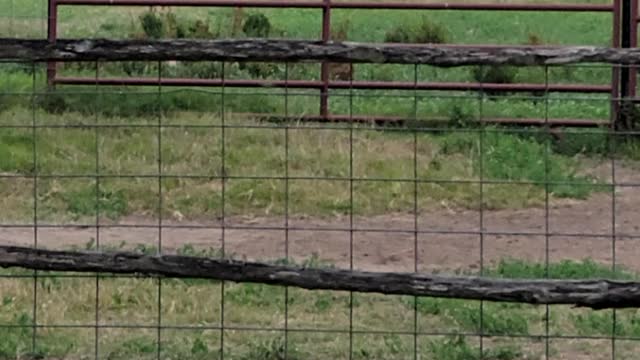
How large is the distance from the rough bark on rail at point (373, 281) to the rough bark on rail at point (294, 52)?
68 cm

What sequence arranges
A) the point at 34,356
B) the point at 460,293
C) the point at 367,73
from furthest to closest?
1. the point at 367,73
2. the point at 34,356
3. the point at 460,293

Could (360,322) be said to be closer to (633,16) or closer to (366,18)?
(633,16)

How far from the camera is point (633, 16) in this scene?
40.1ft

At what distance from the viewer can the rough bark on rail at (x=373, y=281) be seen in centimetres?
518

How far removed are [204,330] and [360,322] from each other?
75 cm

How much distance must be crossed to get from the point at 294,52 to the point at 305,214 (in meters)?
4.13

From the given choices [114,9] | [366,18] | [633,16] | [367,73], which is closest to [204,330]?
[633,16]

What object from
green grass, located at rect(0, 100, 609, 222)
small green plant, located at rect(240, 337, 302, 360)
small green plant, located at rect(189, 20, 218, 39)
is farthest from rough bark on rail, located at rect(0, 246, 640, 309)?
small green plant, located at rect(189, 20, 218, 39)

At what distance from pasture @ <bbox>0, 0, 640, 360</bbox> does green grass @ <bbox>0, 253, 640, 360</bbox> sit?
0.01 metres

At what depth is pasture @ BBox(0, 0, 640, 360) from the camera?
6.66 meters

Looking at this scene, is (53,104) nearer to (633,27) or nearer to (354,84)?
(354,84)

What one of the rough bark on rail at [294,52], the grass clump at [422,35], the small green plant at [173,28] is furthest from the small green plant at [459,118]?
the rough bark on rail at [294,52]

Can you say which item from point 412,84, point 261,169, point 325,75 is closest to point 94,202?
point 261,169

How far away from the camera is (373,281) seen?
17.2 ft
